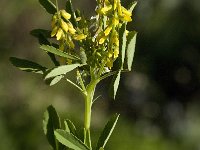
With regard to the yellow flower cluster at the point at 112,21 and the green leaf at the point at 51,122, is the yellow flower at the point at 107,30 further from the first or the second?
the green leaf at the point at 51,122

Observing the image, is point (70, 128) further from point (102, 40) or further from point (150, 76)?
point (150, 76)

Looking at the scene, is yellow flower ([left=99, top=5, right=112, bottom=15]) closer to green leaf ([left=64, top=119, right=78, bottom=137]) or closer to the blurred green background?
green leaf ([left=64, top=119, right=78, bottom=137])

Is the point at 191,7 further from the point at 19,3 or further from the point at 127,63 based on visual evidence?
the point at 127,63

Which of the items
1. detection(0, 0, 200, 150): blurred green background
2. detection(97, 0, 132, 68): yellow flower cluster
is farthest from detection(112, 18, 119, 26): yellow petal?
detection(0, 0, 200, 150): blurred green background

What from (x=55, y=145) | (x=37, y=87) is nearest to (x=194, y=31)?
(x=37, y=87)

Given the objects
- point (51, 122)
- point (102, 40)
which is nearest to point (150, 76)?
point (51, 122)
